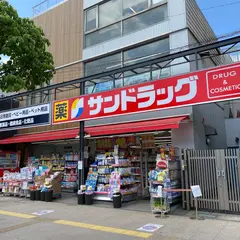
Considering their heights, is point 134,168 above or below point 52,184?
above

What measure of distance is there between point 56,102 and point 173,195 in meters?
6.87

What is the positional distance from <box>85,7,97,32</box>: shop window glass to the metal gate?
33.5 ft

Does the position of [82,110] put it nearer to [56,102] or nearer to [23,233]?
[56,102]

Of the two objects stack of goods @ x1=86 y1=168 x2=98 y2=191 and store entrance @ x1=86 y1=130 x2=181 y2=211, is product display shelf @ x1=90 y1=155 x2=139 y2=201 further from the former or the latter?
stack of goods @ x1=86 y1=168 x2=98 y2=191

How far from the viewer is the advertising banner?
13312 mm

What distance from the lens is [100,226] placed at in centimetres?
763

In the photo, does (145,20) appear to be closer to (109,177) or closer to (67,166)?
(109,177)

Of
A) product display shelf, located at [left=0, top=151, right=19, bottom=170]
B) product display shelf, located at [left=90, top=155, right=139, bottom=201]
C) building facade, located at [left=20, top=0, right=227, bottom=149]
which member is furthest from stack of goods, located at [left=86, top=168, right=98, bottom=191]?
product display shelf, located at [left=0, top=151, right=19, bottom=170]

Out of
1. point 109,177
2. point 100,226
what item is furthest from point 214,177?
point 109,177

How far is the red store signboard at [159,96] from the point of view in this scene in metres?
8.73

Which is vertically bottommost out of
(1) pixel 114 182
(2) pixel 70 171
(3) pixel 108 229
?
(3) pixel 108 229

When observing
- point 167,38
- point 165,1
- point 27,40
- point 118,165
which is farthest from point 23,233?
point 165,1

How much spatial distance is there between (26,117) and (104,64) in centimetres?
511

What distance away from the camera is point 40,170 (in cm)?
1324
